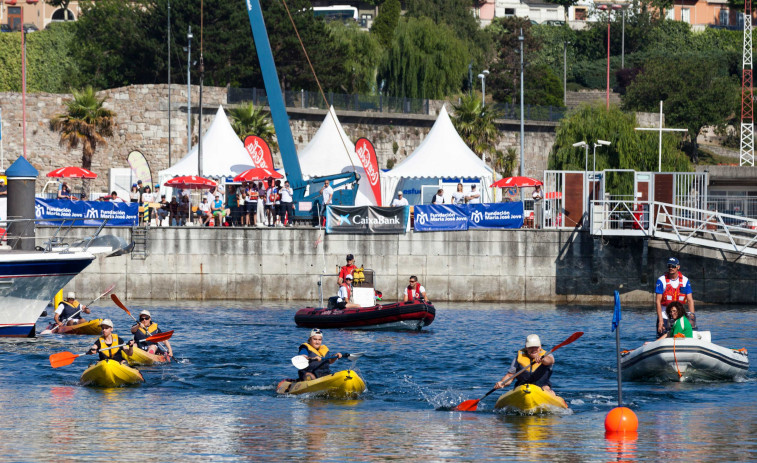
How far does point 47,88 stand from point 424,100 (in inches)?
1217

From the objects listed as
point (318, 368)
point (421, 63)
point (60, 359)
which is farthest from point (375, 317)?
point (421, 63)

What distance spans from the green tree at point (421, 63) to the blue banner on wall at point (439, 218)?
111 feet

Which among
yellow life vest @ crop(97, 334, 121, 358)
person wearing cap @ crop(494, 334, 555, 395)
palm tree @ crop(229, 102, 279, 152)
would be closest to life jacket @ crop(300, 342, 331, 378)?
person wearing cap @ crop(494, 334, 555, 395)

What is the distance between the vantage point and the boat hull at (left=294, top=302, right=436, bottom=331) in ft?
103

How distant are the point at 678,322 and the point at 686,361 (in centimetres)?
76

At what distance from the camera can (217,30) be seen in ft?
228

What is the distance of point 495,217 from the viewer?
39.4 meters

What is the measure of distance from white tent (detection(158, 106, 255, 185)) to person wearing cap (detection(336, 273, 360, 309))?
14.6 m

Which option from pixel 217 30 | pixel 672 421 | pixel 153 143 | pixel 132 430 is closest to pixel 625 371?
pixel 672 421

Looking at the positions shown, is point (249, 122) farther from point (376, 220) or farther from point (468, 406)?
point (468, 406)

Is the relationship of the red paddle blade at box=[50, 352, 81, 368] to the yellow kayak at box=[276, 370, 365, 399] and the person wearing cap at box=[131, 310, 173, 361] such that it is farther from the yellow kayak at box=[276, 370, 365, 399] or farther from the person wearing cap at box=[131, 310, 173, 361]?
the yellow kayak at box=[276, 370, 365, 399]

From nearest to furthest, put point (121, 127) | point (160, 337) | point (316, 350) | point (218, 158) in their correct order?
point (316, 350) < point (160, 337) < point (218, 158) < point (121, 127)

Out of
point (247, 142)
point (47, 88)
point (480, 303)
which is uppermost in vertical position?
point (47, 88)

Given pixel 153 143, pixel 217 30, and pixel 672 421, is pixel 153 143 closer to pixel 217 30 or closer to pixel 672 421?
pixel 217 30
